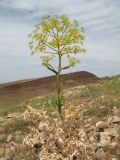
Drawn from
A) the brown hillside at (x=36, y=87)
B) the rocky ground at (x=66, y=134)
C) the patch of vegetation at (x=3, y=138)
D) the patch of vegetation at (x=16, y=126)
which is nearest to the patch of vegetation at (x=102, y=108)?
the rocky ground at (x=66, y=134)

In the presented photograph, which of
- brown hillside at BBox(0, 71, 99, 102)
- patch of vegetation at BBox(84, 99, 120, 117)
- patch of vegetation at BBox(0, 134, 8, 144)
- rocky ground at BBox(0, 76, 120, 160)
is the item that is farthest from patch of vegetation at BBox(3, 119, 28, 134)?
brown hillside at BBox(0, 71, 99, 102)

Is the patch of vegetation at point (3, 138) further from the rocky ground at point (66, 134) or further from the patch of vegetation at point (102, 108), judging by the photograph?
the patch of vegetation at point (102, 108)

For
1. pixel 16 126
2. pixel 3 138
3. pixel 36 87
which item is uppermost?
pixel 36 87

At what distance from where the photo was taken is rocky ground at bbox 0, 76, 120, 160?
7160 millimetres

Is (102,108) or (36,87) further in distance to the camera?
(36,87)

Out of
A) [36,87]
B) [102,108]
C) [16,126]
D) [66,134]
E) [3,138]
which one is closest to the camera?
[66,134]

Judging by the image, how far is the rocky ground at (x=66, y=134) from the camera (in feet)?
23.5

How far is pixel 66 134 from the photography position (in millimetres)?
7516

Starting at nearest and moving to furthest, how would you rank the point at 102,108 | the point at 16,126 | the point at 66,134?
the point at 66,134 → the point at 102,108 → the point at 16,126

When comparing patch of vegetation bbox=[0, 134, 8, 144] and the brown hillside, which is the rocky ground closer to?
patch of vegetation bbox=[0, 134, 8, 144]

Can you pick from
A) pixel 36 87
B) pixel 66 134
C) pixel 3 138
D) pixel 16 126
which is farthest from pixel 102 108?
pixel 36 87

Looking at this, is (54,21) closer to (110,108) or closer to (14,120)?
(110,108)

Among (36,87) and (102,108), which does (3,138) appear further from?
(36,87)

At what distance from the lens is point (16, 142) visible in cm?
1354
